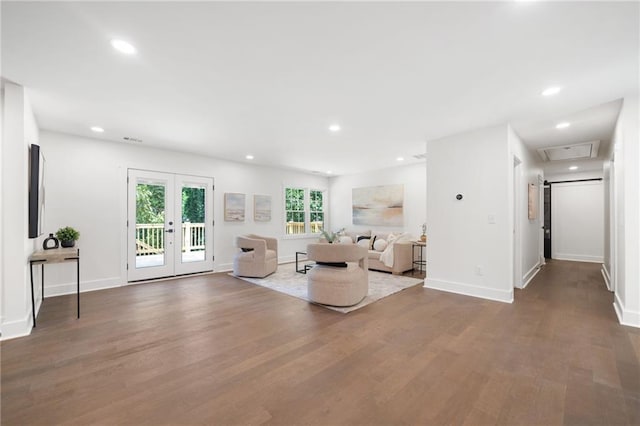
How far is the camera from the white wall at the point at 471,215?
3.90m

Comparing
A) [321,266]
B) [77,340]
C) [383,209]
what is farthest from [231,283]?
[383,209]

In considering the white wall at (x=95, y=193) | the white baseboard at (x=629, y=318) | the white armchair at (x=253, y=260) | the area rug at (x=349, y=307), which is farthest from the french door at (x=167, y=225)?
the white baseboard at (x=629, y=318)

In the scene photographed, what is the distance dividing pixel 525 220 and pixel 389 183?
3.16 meters

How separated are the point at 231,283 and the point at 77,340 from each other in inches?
98.2

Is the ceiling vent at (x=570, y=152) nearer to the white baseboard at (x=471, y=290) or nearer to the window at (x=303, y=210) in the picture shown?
the white baseboard at (x=471, y=290)

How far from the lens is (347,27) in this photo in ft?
6.29

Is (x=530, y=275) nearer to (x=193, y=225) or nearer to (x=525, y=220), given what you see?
(x=525, y=220)

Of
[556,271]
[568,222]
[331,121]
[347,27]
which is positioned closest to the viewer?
[347,27]

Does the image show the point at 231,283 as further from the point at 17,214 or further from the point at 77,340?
the point at 17,214

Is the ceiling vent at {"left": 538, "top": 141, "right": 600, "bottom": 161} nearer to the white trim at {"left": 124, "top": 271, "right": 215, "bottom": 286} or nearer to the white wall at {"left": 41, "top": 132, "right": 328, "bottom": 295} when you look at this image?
the white wall at {"left": 41, "top": 132, "right": 328, "bottom": 295}

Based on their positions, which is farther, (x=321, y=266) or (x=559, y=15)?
(x=321, y=266)

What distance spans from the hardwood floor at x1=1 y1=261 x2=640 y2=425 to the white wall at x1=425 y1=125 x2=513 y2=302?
499mm

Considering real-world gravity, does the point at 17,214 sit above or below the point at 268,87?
below

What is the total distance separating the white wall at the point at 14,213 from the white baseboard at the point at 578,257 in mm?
10818
